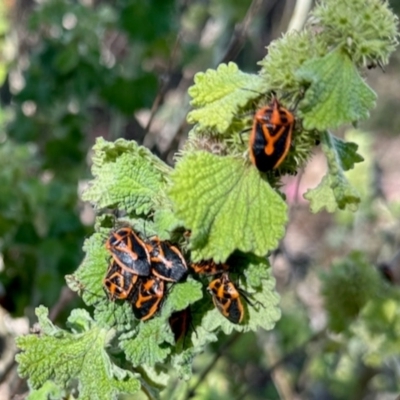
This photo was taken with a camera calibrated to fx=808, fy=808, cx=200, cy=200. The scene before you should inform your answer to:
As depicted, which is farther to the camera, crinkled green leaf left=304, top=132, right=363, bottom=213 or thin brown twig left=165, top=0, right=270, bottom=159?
thin brown twig left=165, top=0, right=270, bottom=159

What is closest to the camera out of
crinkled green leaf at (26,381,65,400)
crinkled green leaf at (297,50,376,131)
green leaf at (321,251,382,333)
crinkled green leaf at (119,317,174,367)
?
crinkled green leaf at (297,50,376,131)

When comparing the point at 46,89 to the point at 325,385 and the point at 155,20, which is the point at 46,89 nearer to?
the point at 155,20

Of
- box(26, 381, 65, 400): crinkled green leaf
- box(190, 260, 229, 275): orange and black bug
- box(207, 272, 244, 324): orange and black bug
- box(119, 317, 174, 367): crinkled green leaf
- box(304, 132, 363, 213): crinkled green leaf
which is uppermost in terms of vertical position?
A: box(304, 132, 363, 213): crinkled green leaf

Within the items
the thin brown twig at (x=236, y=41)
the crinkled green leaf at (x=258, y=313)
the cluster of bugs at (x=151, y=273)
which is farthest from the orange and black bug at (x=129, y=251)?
the thin brown twig at (x=236, y=41)

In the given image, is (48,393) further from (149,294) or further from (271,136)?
(271,136)

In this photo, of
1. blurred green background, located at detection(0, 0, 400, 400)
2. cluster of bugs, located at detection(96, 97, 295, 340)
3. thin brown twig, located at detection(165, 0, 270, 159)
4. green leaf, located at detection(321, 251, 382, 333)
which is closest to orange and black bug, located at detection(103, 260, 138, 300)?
cluster of bugs, located at detection(96, 97, 295, 340)

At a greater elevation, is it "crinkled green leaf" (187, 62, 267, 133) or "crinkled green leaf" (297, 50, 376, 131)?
"crinkled green leaf" (297, 50, 376, 131)

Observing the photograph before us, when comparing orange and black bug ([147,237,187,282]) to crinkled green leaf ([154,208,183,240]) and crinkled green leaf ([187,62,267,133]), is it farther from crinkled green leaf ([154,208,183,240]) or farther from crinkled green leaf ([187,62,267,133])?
crinkled green leaf ([187,62,267,133])
